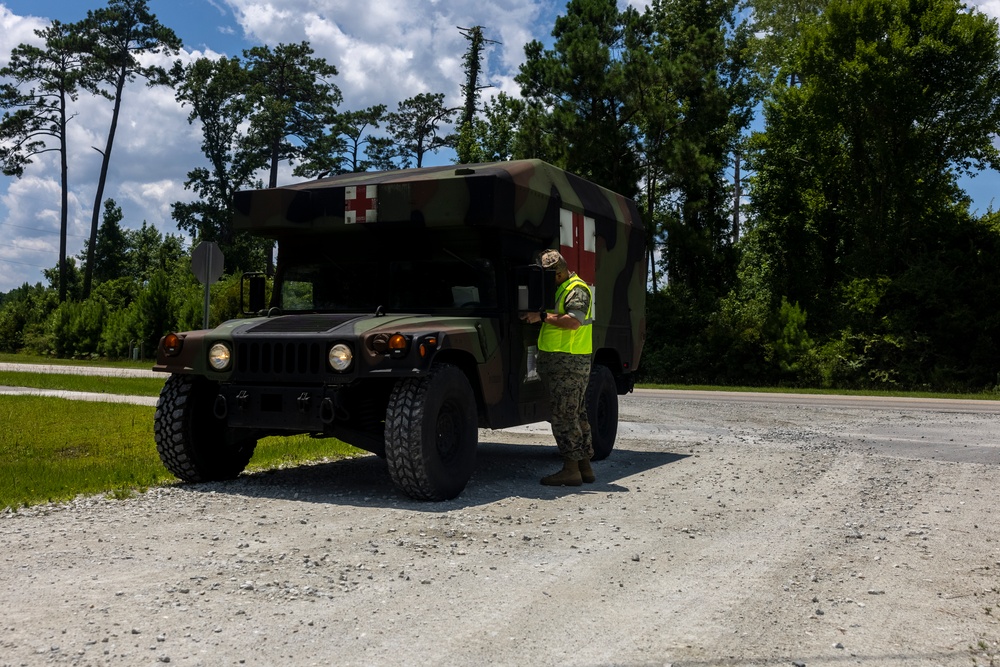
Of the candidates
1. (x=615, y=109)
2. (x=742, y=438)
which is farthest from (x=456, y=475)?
A: (x=615, y=109)

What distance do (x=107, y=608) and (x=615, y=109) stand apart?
103 feet

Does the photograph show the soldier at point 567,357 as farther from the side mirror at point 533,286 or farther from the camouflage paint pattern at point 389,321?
the side mirror at point 533,286

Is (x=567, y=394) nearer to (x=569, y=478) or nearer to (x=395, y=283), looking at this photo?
(x=569, y=478)

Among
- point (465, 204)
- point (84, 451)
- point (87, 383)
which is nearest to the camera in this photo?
point (465, 204)

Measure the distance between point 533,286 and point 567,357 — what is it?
732 mm

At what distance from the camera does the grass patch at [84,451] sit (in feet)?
26.1

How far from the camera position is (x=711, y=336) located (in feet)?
103

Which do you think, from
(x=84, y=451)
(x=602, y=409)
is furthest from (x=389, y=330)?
(x=84, y=451)

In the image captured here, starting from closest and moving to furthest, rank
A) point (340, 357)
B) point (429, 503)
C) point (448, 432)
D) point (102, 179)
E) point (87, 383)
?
point (340, 357) < point (429, 503) < point (448, 432) < point (87, 383) < point (102, 179)

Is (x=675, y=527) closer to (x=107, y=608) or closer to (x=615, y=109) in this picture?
(x=107, y=608)

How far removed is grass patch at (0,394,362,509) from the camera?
795 centimetres

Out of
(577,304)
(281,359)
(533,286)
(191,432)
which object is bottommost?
(191,432)

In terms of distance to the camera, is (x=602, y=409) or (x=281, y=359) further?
(x=602, y=409)

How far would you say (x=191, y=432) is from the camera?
25.8 feet
